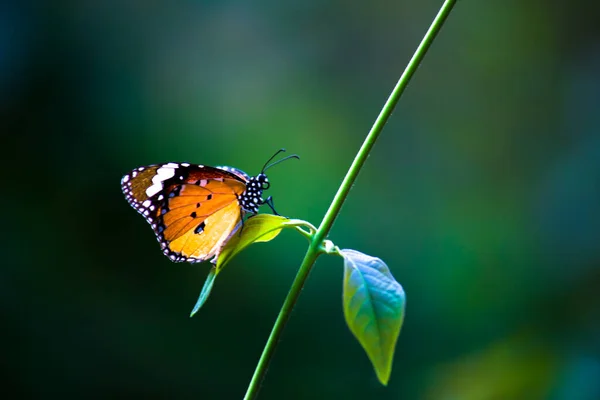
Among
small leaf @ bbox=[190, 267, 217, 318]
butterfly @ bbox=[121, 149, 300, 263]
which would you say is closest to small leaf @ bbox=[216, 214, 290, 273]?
small leaf @ bbox=[190, 267, 217, 318]

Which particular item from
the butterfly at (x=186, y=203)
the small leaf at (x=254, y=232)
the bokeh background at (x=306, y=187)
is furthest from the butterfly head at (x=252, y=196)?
the bokeh background at (x=306, y=187)

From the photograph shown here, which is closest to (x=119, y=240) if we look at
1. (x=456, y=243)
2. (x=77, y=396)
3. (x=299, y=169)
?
(x=77, y=396)

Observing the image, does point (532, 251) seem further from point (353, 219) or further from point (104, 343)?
point (104, 343)

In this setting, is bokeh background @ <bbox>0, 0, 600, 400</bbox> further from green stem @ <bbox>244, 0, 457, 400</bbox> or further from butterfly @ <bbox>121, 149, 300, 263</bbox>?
green stem @ <bbox>244, 0, 457, 400</bbox>

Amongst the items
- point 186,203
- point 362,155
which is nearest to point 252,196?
point 186,203

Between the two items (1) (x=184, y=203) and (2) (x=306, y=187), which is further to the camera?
(2) (x=306, y=187)

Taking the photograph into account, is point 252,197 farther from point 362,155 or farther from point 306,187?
point 306,187
